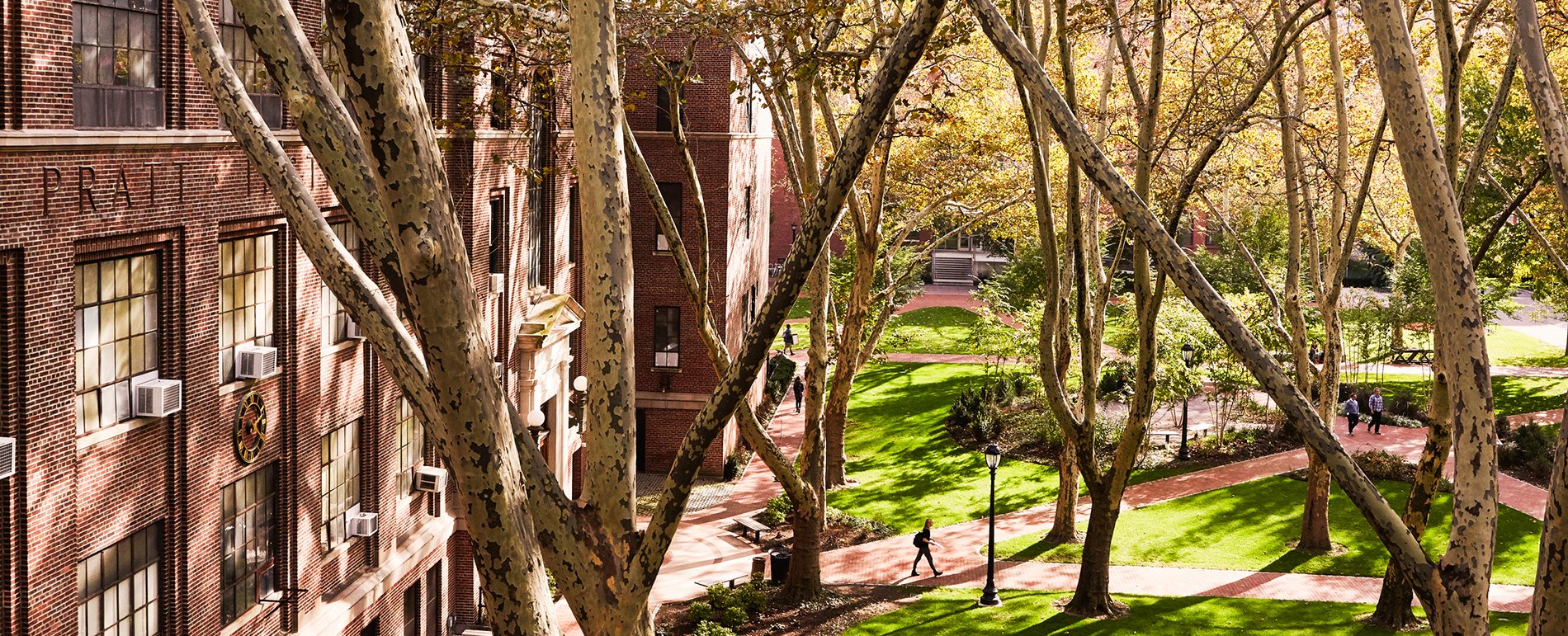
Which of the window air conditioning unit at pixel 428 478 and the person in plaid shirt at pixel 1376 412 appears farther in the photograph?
the person in plaid shirt at pixel 1376 412

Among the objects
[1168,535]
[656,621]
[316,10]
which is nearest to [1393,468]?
[1168,535]

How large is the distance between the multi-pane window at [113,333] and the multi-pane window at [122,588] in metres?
1.31

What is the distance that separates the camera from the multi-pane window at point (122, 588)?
1152cm

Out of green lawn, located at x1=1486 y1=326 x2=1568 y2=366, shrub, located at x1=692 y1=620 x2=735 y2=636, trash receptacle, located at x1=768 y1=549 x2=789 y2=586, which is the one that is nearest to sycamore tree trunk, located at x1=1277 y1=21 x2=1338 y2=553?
trash receptacle, located at x1=768 y1=549 x2=789 y2=586

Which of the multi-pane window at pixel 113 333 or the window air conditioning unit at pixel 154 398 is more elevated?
the multi-pane window at pixel 113 333

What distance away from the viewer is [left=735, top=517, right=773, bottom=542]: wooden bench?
24766 millimetres

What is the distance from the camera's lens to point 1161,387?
30.4 metres

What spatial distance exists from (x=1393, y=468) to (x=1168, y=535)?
6.95 meters

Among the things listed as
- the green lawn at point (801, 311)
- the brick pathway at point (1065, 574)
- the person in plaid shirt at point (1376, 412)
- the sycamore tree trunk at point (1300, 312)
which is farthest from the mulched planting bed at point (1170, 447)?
the green lawn at point (801, 311)

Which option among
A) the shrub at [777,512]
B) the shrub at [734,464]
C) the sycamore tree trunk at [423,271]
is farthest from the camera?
the shrub at [734,464]

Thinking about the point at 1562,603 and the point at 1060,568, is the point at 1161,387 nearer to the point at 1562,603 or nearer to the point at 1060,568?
the point at 1060,568

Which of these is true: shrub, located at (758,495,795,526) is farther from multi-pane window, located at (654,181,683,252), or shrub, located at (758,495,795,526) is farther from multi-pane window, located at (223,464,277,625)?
multi-pane window, located at (223,464,277,625)

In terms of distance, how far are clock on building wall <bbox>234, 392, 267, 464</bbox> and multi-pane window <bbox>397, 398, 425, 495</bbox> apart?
3942 mm

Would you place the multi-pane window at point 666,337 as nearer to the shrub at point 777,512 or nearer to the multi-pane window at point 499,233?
the shrub at point 777,512
